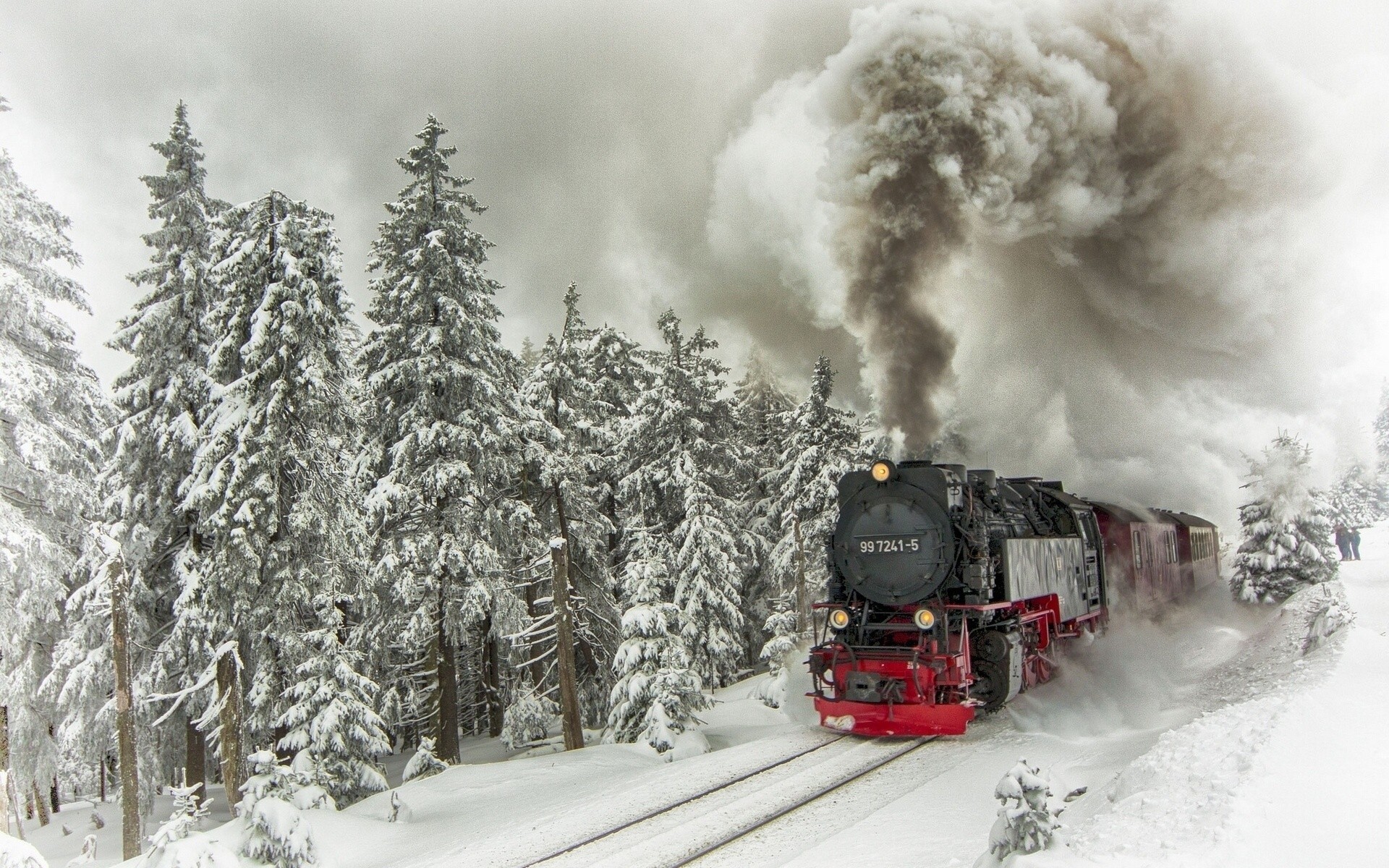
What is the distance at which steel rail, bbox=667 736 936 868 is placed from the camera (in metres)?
7.77

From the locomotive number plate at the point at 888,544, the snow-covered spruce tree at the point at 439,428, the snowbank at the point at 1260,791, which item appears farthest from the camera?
the snow-covered spruce tree at the point at 439,428

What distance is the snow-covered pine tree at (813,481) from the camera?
25.7 metres

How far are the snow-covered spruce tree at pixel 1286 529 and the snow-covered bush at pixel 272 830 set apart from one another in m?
27.2

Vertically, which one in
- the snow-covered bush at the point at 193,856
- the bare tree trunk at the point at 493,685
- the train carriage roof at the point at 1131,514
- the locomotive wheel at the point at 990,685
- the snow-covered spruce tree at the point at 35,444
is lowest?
the bare tree trunk at the point at 493,685

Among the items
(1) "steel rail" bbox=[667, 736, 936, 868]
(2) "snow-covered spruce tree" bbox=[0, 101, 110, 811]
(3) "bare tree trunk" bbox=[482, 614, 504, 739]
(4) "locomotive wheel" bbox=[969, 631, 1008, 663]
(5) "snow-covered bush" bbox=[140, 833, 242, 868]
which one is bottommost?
(3) "bare tree trunk" bbox=[482, 614, 504, 739]

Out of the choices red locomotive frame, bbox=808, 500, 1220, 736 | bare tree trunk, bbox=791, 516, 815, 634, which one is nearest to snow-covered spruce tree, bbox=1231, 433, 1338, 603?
red locomotive frame, bbox=808, 500, 1220, 736

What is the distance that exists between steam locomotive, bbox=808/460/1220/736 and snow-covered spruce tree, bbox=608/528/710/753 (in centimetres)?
319

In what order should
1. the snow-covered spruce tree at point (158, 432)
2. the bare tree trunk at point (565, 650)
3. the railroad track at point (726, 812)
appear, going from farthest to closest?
the bare tree trunk at point (565, 650) < the snow-covered spruce tree at point (158, 432) < the railroad track at point (726, 812)

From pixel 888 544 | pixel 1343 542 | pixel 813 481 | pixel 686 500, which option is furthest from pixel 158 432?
pixel 1343 542

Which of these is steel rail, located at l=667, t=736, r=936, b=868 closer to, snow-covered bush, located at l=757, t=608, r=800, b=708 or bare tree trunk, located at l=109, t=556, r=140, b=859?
snow-covered bush, located at l=757, t=608, r=800, b=708

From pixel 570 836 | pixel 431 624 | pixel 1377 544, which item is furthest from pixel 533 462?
pixel 1377 544

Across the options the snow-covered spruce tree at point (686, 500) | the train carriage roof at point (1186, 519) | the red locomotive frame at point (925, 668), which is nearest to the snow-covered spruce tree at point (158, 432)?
the snow-covered spruce tree at point (686, 500)

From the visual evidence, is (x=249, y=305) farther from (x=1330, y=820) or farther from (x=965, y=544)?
(x=1330, y=820)

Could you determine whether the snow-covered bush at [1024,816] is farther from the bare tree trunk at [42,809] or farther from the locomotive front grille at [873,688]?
the bare tree trunk at [42,809]
